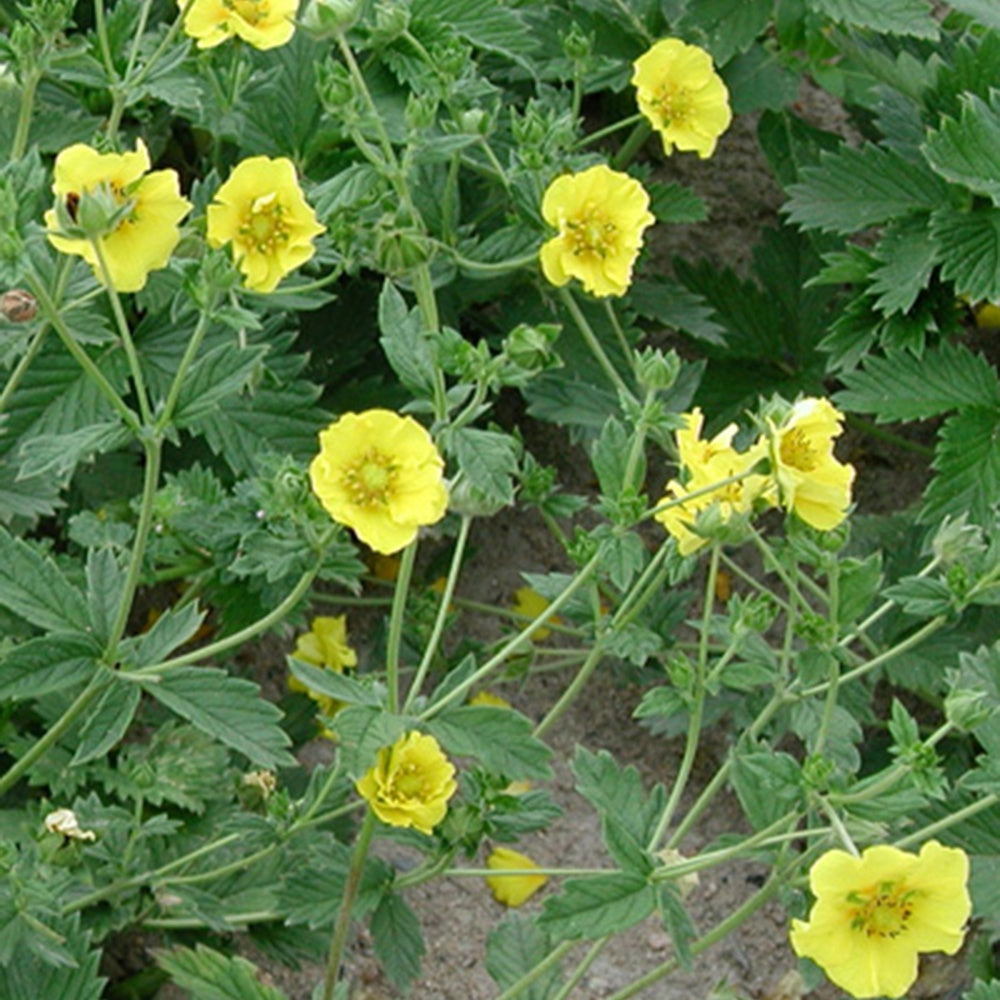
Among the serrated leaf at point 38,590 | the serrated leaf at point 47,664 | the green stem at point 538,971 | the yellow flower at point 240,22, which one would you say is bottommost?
the green stem at point 538,971

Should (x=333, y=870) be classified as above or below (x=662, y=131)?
below

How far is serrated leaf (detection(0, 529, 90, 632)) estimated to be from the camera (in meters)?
1.48

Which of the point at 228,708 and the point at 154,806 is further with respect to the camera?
the point at 154,806

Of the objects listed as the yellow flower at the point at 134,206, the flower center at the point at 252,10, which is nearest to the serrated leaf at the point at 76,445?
the yellow flower at the point at 134,206

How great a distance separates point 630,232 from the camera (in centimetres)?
173

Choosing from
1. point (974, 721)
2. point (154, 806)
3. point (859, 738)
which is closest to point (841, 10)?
point (859, 738)

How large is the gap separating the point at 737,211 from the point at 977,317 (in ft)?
1.13

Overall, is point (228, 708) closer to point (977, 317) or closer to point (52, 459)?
point (52, 459)

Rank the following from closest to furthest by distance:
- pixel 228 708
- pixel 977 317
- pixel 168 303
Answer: pixel 228 708 → pixel 168 303 → pixel 977 317

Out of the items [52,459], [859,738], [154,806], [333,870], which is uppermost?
[52,459]

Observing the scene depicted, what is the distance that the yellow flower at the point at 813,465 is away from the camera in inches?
56.0

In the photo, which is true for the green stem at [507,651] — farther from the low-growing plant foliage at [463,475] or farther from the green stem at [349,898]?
the green stem at [349,898]

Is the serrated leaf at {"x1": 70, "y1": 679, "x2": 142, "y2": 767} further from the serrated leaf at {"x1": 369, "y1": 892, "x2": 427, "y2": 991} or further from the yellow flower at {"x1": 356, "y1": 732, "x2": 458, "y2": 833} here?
the serrated leaf at {"x1": 369, "y1": 892, "x2": 427, "y2": 991}

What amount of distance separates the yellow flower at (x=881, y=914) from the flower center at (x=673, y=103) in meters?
0.96
